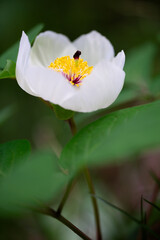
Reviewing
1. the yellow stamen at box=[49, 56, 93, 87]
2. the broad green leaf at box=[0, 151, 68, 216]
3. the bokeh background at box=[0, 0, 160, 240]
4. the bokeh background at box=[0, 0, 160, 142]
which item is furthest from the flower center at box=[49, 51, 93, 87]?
the bokeh background at box=[0, 0, 160, 142]

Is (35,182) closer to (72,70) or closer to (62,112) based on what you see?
(62,112)

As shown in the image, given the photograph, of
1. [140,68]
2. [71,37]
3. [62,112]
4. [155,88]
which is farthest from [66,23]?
[62,112]

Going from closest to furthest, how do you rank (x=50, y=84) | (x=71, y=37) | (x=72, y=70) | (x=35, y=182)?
1. (x=35, y=182)
2. (x=50, y=84)
3. (x=72, y=70)
4. (x=71, y=37)

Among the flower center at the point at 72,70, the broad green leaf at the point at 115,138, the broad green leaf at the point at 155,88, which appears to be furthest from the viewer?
the broad green leaf at the point at 155,88

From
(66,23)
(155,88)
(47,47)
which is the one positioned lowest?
(155,88)

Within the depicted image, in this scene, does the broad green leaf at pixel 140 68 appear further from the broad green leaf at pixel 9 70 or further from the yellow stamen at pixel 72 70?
the broad green leaf at pixel 9 70

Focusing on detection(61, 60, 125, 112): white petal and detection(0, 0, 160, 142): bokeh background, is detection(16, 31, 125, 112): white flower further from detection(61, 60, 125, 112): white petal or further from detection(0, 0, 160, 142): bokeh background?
detection(0, 0, 160, 142): bokeh background

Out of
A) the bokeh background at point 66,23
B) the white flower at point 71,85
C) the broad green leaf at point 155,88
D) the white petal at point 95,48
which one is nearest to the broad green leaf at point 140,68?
the broad green leaf at point 155,88

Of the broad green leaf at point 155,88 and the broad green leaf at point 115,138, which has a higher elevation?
the broad green leaf at point 115,138
